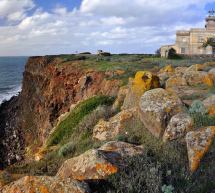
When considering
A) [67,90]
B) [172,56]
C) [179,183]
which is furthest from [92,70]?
[179,183]

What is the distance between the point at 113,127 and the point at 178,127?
2.60 meters

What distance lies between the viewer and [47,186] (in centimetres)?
575

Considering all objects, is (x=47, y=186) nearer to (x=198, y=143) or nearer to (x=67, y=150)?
(x=198, y=143)

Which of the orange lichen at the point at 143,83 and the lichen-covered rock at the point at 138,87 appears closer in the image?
the lichen-covered rock at the point at 138,87

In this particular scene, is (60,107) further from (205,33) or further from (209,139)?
(205,33)

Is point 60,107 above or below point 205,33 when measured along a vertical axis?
below

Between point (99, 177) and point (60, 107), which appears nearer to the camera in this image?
point (99, 177)

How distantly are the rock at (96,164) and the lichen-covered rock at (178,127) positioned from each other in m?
1.03

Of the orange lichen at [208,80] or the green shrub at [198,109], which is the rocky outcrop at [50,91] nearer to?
the orange lichen at [208,80]

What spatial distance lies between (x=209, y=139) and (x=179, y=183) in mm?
1413

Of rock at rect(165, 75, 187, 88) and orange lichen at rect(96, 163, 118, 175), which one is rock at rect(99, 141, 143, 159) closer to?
orange lichen at rect(96, 163, 118, 175)

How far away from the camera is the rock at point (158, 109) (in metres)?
8.86

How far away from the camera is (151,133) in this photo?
895 cm

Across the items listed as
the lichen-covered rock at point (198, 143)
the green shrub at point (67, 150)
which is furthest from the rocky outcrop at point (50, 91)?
the lichen-covered rock at point (198, 143)
